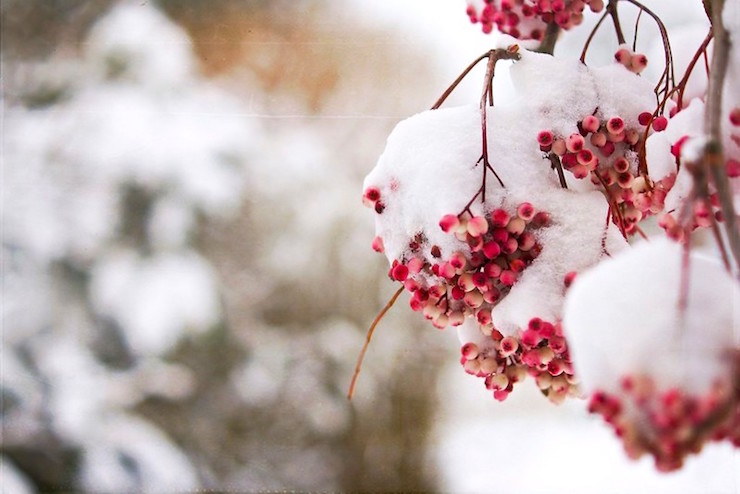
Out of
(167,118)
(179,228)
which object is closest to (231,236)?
(179,228)

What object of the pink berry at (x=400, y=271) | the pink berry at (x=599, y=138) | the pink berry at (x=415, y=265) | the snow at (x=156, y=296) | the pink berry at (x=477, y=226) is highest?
the pink berry at (x=599, y=138)

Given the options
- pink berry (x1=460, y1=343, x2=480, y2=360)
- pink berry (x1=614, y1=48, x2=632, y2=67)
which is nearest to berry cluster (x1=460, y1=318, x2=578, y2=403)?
pink berry (x1=460, y1=343, x2=480, y2=360)

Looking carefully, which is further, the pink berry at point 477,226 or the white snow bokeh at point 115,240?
the white snow bokeh at point 115,240

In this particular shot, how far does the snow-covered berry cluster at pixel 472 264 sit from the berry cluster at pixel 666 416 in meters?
0.19

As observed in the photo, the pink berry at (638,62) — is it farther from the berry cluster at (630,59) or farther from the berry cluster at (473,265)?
the berry cluster at (473,265)

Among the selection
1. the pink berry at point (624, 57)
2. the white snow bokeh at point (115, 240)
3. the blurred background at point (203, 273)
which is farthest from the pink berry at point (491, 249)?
the white snow bokeh at point (115, 240)

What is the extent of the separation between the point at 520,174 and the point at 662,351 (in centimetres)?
25

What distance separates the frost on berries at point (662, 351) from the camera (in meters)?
0.26

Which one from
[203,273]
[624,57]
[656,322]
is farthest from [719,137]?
[203,273]

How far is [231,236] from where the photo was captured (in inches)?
47.3

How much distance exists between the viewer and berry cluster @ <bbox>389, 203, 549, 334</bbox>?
0.46 meters

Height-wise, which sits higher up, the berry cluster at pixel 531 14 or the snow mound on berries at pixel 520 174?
the berry cluster at pixel 531 14

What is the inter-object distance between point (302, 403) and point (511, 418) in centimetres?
39

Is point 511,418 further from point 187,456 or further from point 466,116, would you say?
point 466,116
